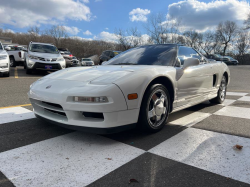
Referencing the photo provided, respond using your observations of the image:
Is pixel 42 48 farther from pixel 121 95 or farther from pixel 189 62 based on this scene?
pixel 121 95

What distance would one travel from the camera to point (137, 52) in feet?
11.8

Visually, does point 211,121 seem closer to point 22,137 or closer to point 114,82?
point 114,82

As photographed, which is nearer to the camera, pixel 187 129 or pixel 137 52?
pixel 187 129

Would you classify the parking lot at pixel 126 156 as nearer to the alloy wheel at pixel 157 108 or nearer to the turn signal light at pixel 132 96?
the alloy wheel at pixel 157 108

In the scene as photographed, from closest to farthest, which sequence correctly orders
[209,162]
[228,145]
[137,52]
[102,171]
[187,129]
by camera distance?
[102,171]
[209,162]
[228,145]
[187,129]
[137,52]

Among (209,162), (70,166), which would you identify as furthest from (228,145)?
(70,166)

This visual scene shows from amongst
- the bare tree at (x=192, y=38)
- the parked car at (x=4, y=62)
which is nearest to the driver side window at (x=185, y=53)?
the parked car at (x=4, y=62)

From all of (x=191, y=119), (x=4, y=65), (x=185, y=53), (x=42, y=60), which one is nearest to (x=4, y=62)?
(x=4, y=65)

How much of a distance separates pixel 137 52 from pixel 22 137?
2318mm

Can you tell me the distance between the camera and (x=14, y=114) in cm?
334

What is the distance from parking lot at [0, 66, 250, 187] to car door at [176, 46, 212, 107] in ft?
1.51

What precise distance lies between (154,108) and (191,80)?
1.07 metres

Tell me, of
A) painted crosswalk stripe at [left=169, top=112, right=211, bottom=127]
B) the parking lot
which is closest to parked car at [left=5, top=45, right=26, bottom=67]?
the parking lot

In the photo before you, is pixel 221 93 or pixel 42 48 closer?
pixel 221 93
